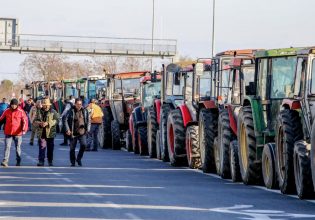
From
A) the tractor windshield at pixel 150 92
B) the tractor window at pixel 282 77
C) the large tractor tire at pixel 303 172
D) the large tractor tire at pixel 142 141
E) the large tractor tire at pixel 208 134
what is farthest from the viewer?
the tractor windshield at pixel 150 92

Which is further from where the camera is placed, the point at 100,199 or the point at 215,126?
the point at 215,126

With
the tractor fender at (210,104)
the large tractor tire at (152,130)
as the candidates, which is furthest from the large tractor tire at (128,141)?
the tractor fender at (210,104)

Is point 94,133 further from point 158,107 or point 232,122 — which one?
point 232,122

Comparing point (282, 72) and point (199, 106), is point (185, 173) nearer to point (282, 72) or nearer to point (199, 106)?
point (199, 106)

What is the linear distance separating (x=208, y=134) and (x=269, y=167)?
5442 millimetres

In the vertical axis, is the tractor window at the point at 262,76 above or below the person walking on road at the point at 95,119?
above

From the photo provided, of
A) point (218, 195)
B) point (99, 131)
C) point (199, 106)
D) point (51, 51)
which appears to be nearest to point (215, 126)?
point (199, 106)

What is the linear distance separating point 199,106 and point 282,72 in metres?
6.18

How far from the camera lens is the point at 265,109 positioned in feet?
78.8

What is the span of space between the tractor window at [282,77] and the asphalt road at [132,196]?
6.02ft

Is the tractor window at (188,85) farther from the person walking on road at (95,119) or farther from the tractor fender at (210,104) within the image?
the person walking on road at (95,119)

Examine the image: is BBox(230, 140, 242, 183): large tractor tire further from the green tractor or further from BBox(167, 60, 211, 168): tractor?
BBox(167, 60, 211, 168): tractor

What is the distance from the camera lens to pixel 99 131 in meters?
46.2

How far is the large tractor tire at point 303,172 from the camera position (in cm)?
2033
